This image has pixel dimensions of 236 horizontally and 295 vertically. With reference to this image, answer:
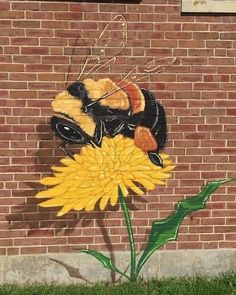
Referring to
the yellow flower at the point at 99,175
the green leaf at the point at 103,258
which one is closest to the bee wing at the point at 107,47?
the yellow flower at the point at 99,175

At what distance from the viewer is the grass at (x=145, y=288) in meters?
4.03

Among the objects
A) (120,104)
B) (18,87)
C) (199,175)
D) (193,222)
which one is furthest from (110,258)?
(18,87)

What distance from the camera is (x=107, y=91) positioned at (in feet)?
13.3

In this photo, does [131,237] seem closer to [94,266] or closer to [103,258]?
[103,258]

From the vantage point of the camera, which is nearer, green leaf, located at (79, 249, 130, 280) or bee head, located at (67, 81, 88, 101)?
bee head, located at (67, 81, 88, 101)

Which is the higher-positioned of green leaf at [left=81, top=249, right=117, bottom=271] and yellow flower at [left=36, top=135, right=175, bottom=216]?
yellow flower at [left=36, top=135, right=175, bottom=216]

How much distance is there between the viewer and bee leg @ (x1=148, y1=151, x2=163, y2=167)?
4.15 metres

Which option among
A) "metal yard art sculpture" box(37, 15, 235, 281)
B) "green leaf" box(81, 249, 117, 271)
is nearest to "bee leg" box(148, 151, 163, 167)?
"metal yard art sculpture" box(37, 15, 235, 281)

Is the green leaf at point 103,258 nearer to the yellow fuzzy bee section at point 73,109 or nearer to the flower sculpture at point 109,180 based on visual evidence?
the flower sculpture at point 109,180

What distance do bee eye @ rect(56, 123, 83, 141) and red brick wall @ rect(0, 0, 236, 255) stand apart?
10 centimetres

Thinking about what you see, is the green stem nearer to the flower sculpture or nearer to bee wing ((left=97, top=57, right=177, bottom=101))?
the flower sculpture

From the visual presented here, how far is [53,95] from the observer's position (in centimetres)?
402

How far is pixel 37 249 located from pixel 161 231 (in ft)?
3.52

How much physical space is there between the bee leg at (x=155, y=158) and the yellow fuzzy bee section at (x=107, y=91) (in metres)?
0.47
